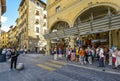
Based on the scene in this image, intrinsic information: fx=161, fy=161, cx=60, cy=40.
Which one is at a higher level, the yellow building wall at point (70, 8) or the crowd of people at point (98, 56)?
the yellow building wall at point (70, 8)

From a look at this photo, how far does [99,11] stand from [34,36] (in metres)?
34.2

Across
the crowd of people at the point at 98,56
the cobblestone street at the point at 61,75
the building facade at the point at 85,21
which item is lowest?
the cobblestone street at the point at 61,75

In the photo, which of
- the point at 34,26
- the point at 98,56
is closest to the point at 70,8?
the point at 98,56

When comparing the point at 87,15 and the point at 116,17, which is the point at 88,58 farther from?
the point at 87,15

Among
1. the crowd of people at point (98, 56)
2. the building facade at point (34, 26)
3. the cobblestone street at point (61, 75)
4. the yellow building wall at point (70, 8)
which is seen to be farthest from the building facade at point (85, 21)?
the building facade at point (34, 26)

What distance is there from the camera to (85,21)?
22.5m

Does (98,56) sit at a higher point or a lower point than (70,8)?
lower

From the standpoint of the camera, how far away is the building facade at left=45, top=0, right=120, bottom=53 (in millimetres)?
15953

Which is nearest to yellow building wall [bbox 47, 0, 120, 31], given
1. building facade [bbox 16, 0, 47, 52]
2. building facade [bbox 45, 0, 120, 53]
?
building facade [bbox 45, 0, 120, 53]

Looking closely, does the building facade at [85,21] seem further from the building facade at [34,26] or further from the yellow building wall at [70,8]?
the building facade at [34,26]

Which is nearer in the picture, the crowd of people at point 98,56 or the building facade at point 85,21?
the crowd of people at point 98,56

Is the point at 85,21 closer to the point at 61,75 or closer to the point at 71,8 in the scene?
the point at 71,8

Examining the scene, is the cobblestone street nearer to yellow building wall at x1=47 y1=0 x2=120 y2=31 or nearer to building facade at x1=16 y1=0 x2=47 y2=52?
yellow building wall at x1=47 y1=0 x2=120 y2=31

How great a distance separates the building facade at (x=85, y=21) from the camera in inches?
628
